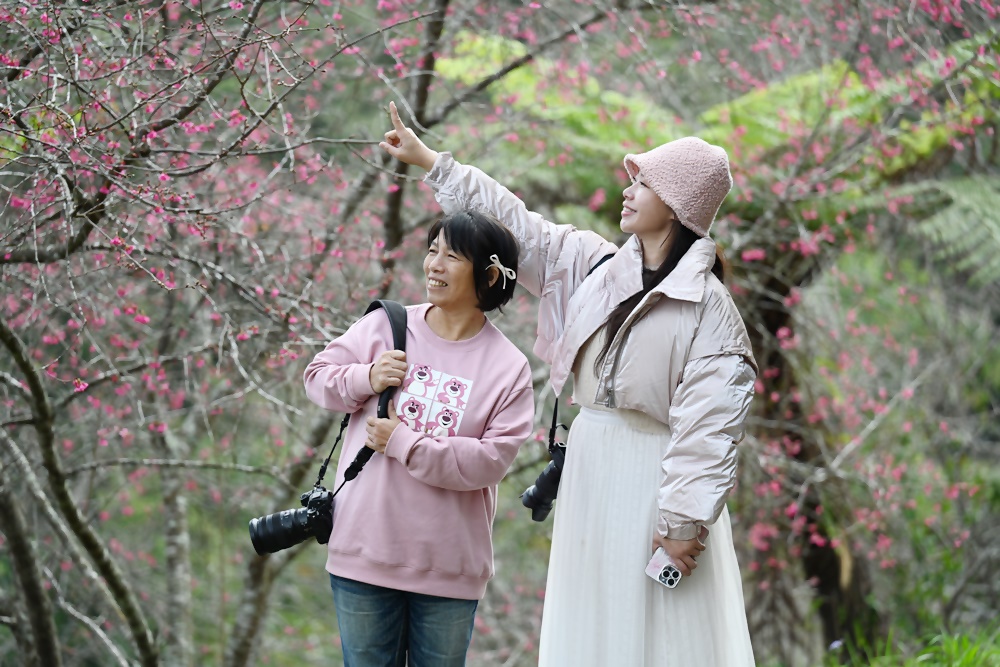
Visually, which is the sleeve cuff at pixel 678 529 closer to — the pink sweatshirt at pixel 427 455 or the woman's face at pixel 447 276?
the pink sweatshirt at pixel 427 455

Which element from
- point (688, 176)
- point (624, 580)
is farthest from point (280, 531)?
point (688, 176)

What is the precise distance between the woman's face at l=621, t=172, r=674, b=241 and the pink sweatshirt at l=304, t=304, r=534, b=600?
1.37 feet

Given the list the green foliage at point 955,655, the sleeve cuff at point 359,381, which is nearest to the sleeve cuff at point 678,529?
the sleeve cuff at point 359,381

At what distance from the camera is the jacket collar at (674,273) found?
7.48 feet

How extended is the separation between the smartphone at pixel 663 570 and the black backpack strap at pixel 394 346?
2.24 feet

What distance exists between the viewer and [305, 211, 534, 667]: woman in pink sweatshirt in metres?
2.24

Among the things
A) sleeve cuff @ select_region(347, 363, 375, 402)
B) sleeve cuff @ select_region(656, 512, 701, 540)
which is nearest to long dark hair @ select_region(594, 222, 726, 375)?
sleeve cuff @ select_region(656, 512, 701, 540)

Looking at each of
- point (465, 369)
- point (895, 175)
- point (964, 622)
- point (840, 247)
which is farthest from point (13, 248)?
point (964, 622)

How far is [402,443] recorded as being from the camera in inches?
87.0

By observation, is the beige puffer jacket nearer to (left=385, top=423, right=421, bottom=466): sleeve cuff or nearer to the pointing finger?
the pointing finger

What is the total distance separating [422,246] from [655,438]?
8.37ft

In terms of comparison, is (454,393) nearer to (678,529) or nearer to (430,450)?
(430,450)

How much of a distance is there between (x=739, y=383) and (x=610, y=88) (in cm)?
471

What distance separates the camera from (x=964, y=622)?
236 inches
